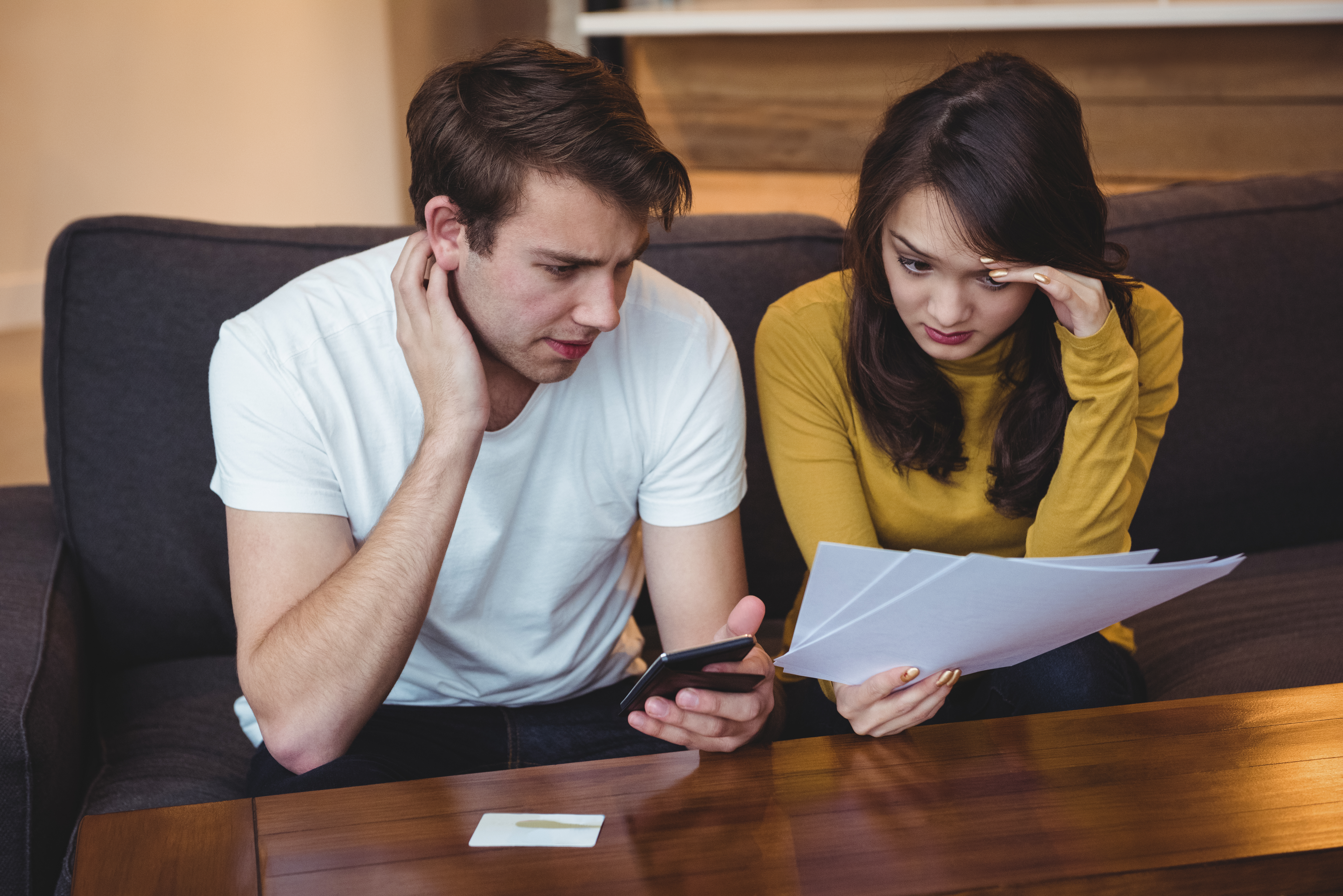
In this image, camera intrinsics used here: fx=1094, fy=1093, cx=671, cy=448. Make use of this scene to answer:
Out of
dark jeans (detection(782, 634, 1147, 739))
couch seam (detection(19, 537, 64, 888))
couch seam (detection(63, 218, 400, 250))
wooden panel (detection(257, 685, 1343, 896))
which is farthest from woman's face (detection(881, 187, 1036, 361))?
couch seam (detection(19, 537, 64, 888))

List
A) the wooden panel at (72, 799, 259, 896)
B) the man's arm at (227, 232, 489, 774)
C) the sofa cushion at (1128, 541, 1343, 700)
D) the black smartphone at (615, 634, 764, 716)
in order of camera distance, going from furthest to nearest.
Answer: the sofa cushion at (1128, 541, 1343, 700), the man's arm at (227, 232, 489, 774), the black smartphone at (615, 634, 764, 716), the wooden panel at (72, 799, 259, 896)

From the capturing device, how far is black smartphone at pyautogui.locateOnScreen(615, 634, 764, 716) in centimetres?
81

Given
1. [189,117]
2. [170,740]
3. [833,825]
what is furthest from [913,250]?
[189,117]

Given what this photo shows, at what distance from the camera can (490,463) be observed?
1.16 metres

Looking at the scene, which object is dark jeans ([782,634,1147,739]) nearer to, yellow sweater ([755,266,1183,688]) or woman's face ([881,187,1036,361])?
yellow sweater ([755,266,1183,688])

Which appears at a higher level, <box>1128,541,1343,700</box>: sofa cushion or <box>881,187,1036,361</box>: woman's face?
<box>881,187,1036,361</box>: woman's face

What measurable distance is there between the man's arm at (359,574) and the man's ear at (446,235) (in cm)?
1

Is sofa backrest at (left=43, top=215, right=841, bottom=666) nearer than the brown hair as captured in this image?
No

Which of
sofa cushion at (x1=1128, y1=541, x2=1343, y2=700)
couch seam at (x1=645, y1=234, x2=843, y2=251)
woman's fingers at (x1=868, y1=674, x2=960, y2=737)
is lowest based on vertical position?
sofa cushion at (x1=1128, y1=541, x2=1343, y2=700)

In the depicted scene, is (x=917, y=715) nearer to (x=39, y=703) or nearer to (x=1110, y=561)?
(x=1110, y=561)

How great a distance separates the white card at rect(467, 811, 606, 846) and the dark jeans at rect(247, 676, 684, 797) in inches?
13.4

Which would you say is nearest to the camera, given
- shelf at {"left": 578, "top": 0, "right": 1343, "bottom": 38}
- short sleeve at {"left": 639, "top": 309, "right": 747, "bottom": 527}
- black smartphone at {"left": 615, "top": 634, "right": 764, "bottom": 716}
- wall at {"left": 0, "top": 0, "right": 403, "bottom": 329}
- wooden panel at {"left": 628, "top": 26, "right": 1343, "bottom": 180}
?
black smartphone at {"left": 615, "top": 634, "right": 764, "bottom": 716}

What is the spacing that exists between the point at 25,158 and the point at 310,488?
10.0 ft

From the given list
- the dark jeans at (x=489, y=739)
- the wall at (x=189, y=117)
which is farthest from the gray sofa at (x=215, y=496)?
the wall at (x=189, y=117)
